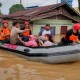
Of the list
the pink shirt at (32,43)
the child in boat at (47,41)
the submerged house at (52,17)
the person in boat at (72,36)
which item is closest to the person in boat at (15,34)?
the pink shirt at (32,43)

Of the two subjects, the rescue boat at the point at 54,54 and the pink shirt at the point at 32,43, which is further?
the pink shirt at the point at 32,43

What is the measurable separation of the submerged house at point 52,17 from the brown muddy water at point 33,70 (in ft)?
31.7

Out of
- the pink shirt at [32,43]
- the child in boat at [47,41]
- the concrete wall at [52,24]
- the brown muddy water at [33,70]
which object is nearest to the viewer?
the brown muddy water at [33,70]

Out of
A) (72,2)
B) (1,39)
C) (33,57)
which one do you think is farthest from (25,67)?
(72,2)

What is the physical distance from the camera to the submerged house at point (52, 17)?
20.1 metres

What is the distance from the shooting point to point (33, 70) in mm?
8852

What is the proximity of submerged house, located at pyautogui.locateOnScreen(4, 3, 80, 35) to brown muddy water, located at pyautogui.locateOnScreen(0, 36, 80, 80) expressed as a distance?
9.68m

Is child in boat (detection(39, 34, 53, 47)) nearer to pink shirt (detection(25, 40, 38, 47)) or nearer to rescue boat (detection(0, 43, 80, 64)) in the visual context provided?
pink shirt (detection(25, 40, 38, 47))

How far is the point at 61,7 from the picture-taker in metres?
22.3

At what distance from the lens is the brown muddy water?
805 cm

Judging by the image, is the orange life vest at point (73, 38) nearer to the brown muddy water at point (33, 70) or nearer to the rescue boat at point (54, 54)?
the rescue boat at point (54, 54)

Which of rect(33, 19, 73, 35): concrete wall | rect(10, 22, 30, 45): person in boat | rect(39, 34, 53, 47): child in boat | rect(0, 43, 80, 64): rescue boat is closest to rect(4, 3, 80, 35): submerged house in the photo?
rect(33, 19, 73, 35): concrete wall

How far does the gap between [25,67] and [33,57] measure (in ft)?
2.27

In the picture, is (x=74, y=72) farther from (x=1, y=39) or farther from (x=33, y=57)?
(x=1, y=39)
